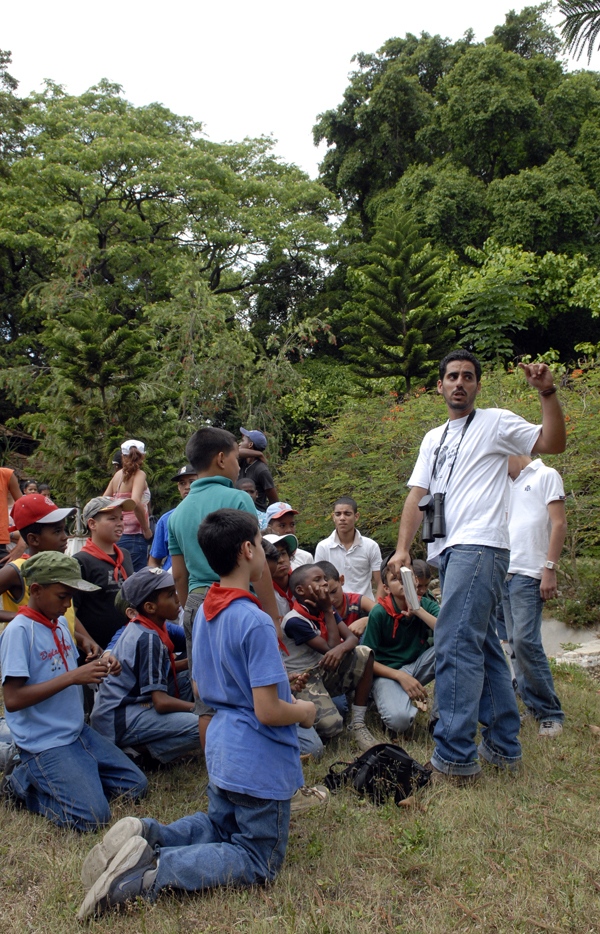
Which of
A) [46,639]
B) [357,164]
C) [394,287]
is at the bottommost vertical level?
[46,639]

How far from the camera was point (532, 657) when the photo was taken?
149 inches

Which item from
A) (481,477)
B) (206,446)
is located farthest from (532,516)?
(206,446)

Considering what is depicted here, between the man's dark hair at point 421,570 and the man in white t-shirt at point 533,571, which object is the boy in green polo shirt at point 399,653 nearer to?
the man's dark hair at point 421,570

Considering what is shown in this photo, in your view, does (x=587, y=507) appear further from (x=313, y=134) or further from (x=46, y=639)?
(x=313, y=134)

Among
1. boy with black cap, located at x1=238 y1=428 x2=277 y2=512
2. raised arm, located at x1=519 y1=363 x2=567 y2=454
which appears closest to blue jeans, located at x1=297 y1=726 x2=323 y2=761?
raised arm, located at x1=519 y1=363 x2=567 y2=454

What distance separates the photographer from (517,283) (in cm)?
1647

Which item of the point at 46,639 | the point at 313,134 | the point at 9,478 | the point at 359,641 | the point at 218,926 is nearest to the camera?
the point at 218,926

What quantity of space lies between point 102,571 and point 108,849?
2.05m

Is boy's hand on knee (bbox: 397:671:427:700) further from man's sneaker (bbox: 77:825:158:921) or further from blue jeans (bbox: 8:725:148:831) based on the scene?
man's sneaker (bbox: 77:825:158:921)

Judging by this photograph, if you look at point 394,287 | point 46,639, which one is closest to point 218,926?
point 46,639

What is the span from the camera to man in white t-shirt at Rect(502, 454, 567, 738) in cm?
379

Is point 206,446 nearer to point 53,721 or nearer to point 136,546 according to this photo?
point 53,721

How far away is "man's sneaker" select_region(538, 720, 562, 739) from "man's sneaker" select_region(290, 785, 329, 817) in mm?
1388

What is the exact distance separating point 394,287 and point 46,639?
14.7 meters
